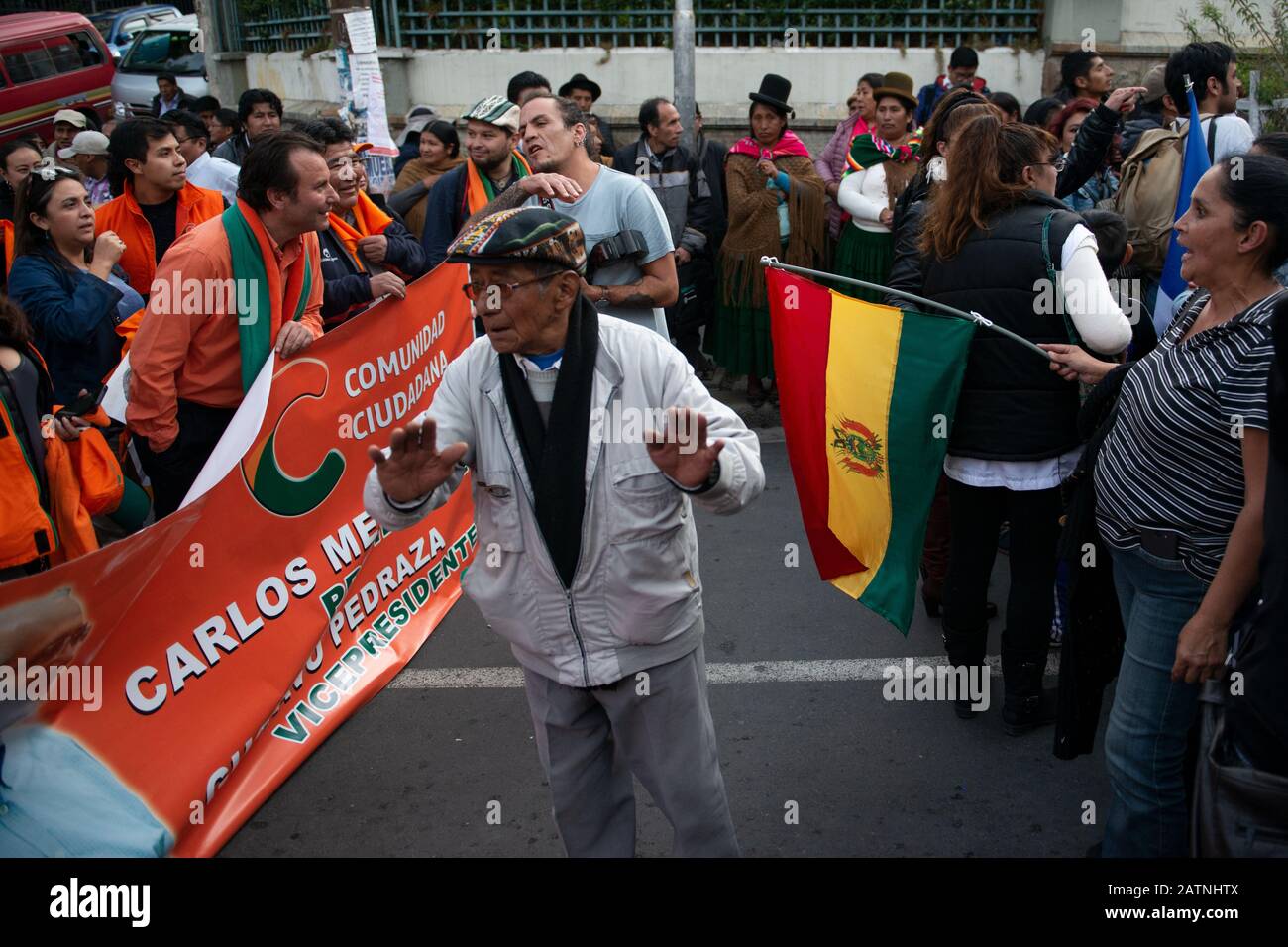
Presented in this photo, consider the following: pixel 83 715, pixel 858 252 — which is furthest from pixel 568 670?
pixel 858 252

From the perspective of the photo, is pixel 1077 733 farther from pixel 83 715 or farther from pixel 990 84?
pixel 990 84

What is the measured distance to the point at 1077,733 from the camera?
11.0ft

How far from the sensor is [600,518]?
2.65 meters

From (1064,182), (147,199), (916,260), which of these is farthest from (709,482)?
(147,199)

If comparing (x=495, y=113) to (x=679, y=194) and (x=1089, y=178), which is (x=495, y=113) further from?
(x=1089, y=178)

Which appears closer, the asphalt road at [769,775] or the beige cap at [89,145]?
the asphalt road at [769,775]

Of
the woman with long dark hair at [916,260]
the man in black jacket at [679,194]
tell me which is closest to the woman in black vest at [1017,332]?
the woman with long dark hair at [916,260]

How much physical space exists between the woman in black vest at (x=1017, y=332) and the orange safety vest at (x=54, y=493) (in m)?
2.93

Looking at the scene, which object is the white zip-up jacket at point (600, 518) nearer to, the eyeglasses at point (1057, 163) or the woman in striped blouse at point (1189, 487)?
the woman in striped blouse at point (1189, 487)

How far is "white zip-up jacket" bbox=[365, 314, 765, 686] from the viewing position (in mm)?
2641

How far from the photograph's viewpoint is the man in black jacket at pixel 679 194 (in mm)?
7793

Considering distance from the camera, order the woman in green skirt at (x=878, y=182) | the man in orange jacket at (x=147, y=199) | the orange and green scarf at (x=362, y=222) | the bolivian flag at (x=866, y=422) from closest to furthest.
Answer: the bolivian flag at (x=866, y=422) → the orange and green scarf at (x=362, y=222) → the man in orange jacket at (x=147, y=199) → the woman in green skirt at (x=878, y=182)

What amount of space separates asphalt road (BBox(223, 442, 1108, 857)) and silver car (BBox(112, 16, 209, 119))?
56.3 ft
